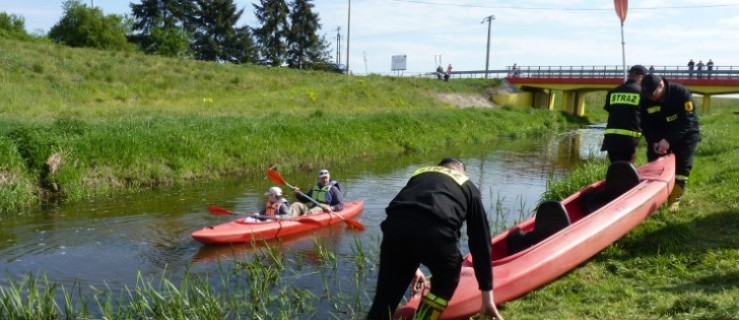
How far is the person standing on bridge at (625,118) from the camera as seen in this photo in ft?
23.8

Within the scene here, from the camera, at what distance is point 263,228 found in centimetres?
886

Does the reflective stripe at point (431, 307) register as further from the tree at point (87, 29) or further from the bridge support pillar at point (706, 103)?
the tree at point (87, 29)

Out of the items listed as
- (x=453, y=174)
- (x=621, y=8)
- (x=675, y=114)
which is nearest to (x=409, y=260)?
(x=453, y=174)

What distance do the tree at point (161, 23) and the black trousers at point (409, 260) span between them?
4507 cm

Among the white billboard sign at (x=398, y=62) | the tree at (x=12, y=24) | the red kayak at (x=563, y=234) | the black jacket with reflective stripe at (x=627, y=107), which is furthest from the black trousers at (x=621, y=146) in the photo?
the white billboard sign at (x=398, y=62)

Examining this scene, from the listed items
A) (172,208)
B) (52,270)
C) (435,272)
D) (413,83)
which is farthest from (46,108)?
(413,83)

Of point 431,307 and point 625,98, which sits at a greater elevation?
point 625,98

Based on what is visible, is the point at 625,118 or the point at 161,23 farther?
the point at 161,23

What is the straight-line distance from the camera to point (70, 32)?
45.0 metres

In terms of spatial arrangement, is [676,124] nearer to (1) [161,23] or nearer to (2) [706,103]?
(2) [706,103]

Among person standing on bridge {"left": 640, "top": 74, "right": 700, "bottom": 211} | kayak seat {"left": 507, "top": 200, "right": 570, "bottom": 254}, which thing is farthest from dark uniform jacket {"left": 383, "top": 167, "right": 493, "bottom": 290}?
person standing on bridge {"left": 640, "top": 74, "right": 700, "bottom": 211}

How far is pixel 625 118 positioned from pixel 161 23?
154 ft

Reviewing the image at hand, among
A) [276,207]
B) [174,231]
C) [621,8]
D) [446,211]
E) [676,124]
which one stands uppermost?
[621,8]

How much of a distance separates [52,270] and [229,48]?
43.7 metres
